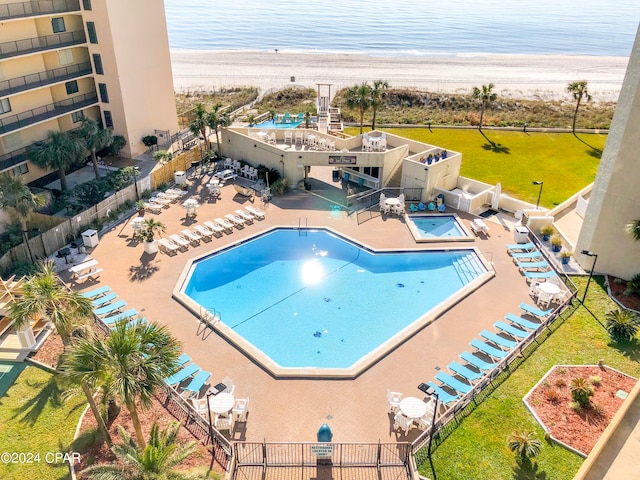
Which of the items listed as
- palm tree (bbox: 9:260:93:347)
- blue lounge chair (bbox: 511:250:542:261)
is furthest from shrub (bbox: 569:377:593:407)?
palm tree (bbox: 9:260:93:347)

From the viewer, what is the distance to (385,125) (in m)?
51.1

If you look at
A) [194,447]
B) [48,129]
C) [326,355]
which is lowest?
[326,355]

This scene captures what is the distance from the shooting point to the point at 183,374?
1931 centimetres

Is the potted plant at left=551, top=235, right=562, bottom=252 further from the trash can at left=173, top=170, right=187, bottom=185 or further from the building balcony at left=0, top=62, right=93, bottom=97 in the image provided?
the building balcony at left=0, top=62, right=93, bottom=97

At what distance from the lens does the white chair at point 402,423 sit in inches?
680

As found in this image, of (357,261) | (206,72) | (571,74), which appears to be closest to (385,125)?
(357,261)

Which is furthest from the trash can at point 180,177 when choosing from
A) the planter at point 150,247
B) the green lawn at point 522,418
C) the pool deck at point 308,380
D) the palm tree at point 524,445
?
the palm tree at point 524,445

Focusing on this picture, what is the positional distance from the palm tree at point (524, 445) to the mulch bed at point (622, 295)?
457 inches

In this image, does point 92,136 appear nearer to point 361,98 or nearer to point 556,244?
point 361,98

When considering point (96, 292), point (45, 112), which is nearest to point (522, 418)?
point (96, 292)

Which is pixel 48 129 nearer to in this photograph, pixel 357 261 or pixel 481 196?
pixel 357 261

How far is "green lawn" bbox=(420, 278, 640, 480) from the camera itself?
15.7 metres

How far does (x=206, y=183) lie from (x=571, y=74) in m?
84.5

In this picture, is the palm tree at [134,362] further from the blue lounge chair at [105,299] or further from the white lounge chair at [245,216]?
the white lounge chair at [245,216]
